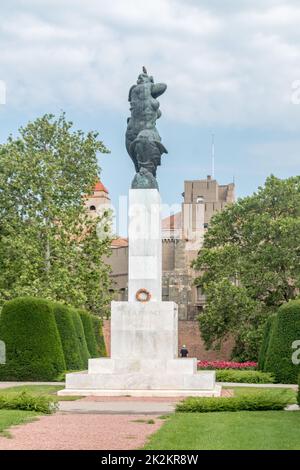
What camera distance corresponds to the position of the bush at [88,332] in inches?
1494

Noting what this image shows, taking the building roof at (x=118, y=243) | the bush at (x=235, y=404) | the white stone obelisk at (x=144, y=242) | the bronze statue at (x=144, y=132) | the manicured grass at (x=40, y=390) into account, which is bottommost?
the manicured grass at (x=40, y=390)

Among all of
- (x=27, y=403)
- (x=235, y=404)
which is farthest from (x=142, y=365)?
(x=27, y=403)

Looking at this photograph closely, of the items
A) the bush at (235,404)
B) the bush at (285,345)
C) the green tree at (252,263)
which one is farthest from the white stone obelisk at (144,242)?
the green tree at (252,263)

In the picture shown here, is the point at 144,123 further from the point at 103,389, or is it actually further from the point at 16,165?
the point at 16,165

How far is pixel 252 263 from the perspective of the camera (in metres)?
45.7

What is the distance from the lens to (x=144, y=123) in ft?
84.2

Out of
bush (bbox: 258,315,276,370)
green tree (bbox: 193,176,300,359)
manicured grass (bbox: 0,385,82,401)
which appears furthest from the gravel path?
green tree (bbox: 193,176,300,359)

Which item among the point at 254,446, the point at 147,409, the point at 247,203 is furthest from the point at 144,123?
the point at 247,203

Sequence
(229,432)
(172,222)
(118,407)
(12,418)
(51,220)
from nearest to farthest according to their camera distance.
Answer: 1. (229,432)
2. (12,418)
3. (118,407)
4. (51,220)
5. (172,222)

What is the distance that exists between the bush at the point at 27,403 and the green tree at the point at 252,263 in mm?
26795

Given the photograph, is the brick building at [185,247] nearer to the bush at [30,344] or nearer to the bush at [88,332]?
the bush at [88,332]

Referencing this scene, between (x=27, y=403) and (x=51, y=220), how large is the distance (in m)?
26.3

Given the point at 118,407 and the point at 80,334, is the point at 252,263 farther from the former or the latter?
Answer: the point at 118,407
